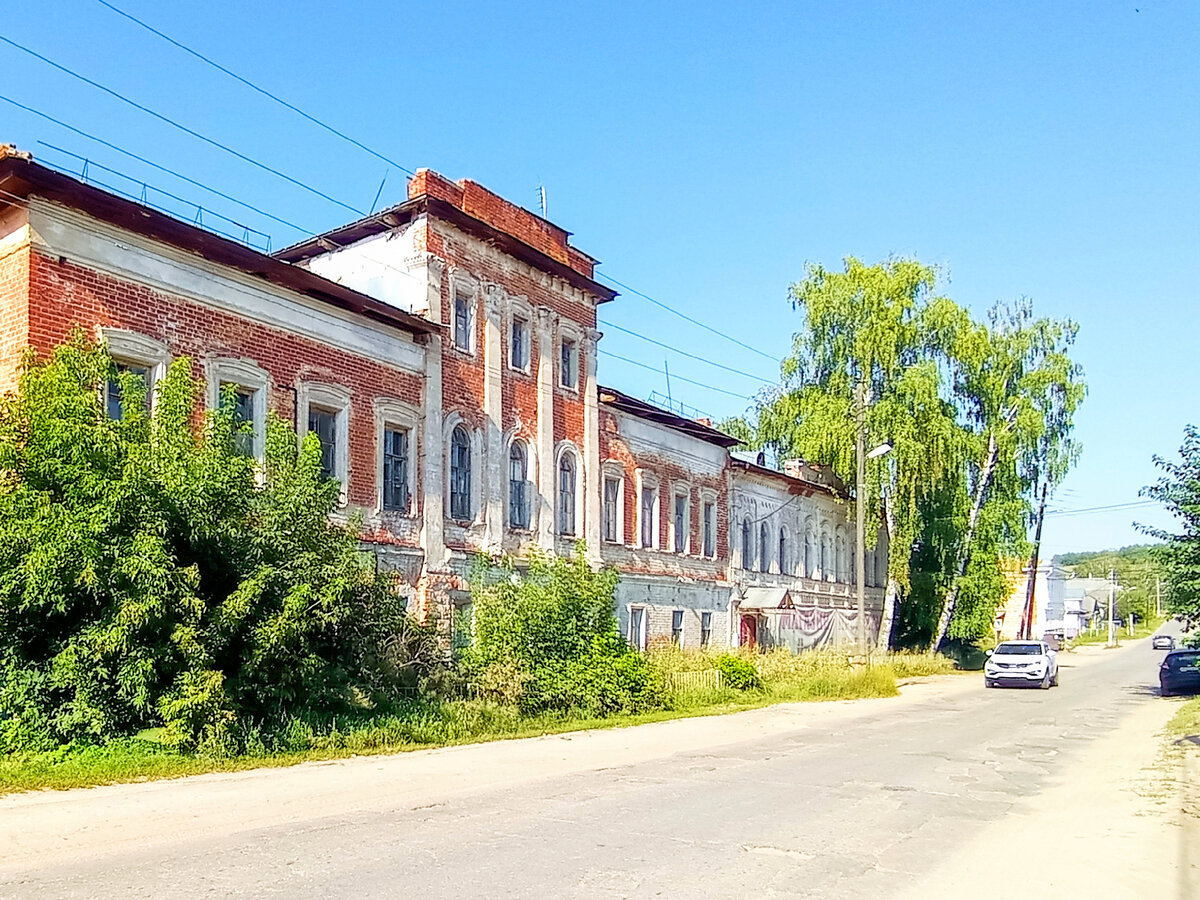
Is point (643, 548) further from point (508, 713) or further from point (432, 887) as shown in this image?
point (432, 887)

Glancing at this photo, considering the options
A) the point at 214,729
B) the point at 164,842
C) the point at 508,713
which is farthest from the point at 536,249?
the point at 164,842

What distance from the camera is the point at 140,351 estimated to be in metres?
18.2

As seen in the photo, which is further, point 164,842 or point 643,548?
point 643,548

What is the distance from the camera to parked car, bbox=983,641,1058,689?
34.6m

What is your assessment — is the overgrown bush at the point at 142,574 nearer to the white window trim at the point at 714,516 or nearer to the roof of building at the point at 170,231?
the roof of building at the point at 170,231

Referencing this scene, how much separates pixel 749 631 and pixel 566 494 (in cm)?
1273

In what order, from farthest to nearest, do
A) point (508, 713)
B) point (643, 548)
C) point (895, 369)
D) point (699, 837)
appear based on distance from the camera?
1. point (895, 369)
2. point (643, 548)
3. point (508, 713)
4. point (699, 837)

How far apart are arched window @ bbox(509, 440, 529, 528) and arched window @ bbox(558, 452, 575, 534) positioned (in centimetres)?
168

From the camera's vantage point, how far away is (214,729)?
14.2 m

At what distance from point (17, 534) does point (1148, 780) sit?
1438cm

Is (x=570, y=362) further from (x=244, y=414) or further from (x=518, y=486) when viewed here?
(x=244, y=414)

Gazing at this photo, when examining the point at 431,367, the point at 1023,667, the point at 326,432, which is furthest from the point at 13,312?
the point at 1023,667

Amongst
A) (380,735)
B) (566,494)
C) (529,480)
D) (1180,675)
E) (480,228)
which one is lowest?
(1180,675)

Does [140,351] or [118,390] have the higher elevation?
[140,351]
